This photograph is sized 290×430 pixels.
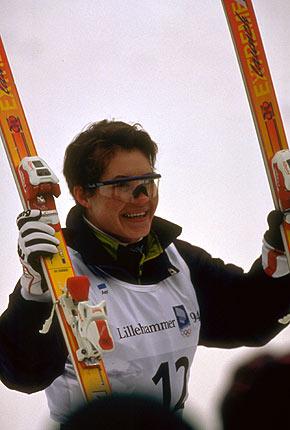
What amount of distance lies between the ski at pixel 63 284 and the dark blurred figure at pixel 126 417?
93cm

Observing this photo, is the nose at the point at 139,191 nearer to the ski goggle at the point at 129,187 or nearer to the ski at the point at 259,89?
the ski goggle at the point at 129,187

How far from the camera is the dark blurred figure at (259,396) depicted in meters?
0.64

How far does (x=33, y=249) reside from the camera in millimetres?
1623

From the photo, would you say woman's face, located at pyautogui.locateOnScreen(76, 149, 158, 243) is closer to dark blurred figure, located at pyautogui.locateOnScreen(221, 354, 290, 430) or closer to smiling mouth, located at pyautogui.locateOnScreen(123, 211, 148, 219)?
smiling mouth, located at pyautogui.locateOnScreen(123, 211, 148, 219)

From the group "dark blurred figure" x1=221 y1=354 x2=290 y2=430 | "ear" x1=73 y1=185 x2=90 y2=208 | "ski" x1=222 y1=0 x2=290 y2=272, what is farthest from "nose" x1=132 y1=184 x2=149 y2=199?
"dark blurred figure" x1=221 y1=354 x2=290 y2=430

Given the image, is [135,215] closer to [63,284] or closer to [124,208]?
[124,208]

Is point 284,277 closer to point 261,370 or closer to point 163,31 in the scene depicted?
point 163,31

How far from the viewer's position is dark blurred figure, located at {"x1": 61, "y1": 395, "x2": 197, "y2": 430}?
Answer: 622 millimetres

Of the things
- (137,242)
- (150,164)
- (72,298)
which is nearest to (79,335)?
(72,298)

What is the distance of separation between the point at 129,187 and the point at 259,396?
3.88ft

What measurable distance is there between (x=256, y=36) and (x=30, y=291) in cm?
94

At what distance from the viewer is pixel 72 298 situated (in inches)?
64.5

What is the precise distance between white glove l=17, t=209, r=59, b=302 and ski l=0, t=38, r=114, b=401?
23 millimetres

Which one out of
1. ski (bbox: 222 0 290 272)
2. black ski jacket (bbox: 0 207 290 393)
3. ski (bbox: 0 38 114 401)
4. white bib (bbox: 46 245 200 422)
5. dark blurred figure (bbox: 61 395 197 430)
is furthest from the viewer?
ski (bbox: 222 0 290 272)
